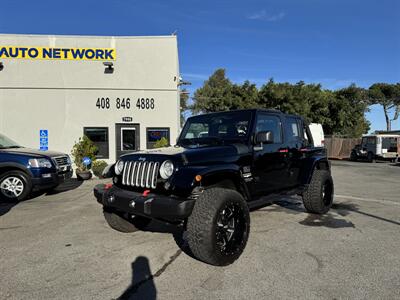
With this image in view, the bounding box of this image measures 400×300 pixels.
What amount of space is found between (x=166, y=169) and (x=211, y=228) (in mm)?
919

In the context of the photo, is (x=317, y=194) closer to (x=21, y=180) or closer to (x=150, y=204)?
(x=150, y=204)

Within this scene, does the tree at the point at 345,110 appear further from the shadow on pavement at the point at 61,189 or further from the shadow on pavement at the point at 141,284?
the shadow on pavement at the point at 141,284

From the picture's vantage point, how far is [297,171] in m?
6.20

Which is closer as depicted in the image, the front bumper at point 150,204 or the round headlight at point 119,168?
the front bumper at point 150,204

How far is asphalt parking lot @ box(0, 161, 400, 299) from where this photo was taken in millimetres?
3385

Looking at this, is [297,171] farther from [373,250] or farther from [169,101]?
[169,101]

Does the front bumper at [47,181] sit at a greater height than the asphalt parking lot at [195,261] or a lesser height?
greater

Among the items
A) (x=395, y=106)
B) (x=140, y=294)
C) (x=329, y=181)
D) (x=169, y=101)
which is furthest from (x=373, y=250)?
(x=395, y=106)

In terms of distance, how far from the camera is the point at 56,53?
45.8ft

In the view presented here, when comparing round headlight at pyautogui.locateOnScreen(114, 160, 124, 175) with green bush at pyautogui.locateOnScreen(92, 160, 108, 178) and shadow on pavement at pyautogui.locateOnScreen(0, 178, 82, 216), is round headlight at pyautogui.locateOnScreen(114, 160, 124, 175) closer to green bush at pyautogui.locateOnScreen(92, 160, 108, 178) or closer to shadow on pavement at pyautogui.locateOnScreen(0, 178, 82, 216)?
shadow on pavement at pyautogui.locateOnScreen(0, 178, 82, 216)

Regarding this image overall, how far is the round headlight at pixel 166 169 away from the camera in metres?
4.18

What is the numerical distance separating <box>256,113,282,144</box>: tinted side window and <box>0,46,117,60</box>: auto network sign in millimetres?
10212

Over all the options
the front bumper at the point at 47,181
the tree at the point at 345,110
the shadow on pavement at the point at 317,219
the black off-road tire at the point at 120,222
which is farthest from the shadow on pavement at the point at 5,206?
the tree at the point at 345,110

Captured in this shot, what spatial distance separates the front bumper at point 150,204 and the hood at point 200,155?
48 centimetres
